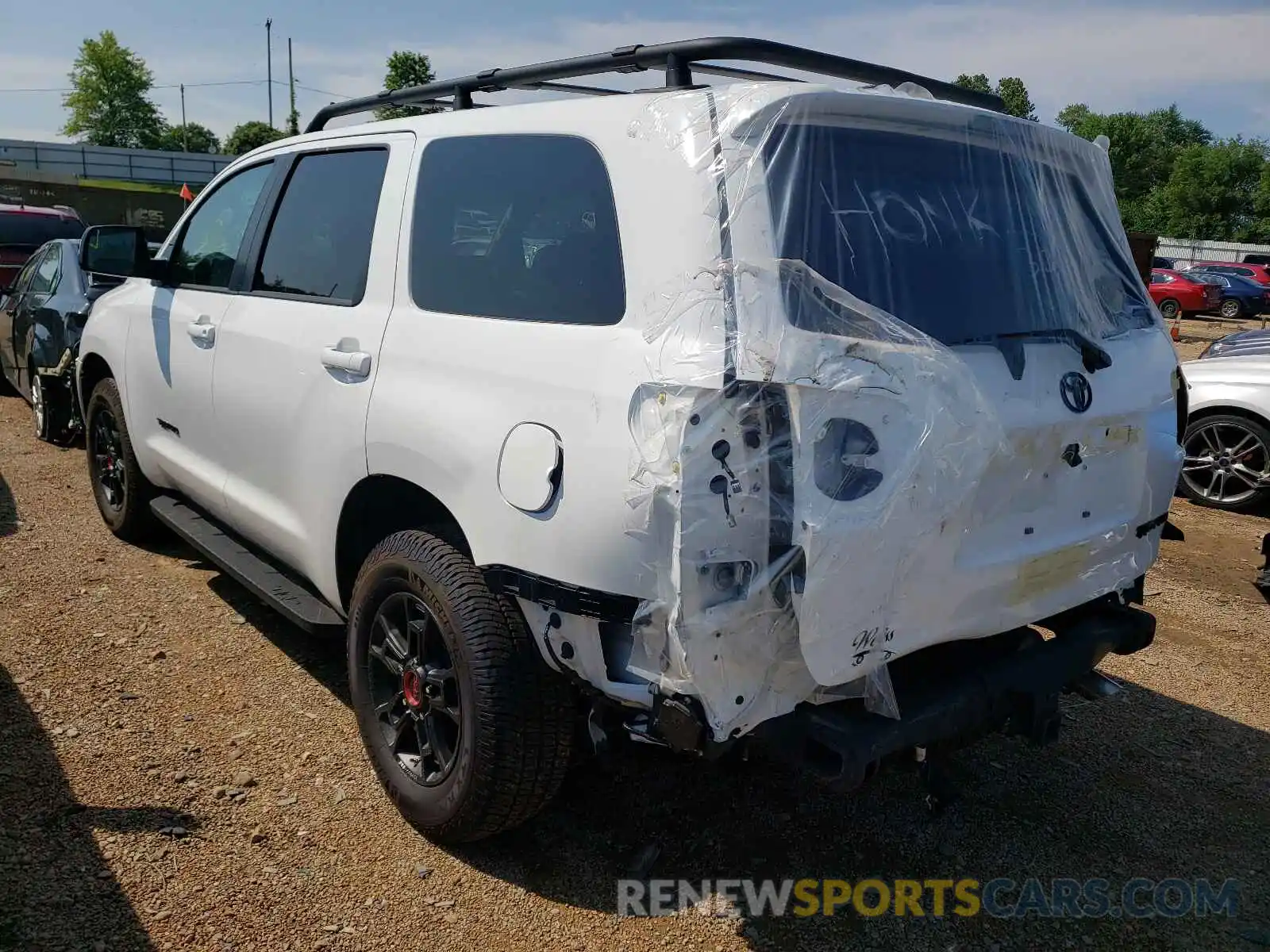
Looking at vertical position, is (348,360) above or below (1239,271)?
below

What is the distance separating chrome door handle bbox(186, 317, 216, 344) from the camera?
3.98 metres

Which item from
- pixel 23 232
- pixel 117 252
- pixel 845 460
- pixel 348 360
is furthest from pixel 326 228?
pixel 23 232

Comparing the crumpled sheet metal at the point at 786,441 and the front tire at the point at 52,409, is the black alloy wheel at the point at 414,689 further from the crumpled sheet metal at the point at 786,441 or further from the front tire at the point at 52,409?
the front tire at the point at 52,409

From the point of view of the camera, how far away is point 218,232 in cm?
429

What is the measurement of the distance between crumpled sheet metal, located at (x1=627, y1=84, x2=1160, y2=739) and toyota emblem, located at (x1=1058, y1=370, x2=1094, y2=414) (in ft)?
1.09

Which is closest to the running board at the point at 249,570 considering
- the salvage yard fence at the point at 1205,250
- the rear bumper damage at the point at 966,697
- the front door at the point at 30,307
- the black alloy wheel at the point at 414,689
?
the black alloy wheel at the point at 414,689

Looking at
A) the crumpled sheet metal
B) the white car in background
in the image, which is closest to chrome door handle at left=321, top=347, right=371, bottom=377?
the crumpled sheet metal

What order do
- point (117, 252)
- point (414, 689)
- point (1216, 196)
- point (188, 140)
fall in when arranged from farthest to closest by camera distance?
point (188, 140) → point (1216, 196) → point (117, 252) → point (414, 689)

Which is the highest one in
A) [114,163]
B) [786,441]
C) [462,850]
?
[114,163]

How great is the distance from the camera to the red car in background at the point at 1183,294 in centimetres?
2811

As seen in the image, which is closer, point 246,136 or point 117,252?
point 117,252

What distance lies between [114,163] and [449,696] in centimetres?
6494

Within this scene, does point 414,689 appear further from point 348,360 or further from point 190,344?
point 190,344

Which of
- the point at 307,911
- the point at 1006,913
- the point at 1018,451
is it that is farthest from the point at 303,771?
the point at 1018,451
